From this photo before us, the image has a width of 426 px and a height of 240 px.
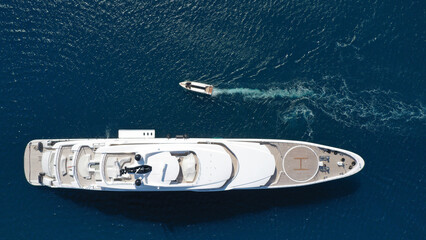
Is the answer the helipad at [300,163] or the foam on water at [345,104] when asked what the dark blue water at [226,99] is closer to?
the foam on water at [345,104]

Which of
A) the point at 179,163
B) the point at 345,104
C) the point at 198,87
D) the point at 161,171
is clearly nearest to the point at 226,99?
the point at 198,87

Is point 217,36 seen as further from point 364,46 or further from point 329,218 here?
point 329,218

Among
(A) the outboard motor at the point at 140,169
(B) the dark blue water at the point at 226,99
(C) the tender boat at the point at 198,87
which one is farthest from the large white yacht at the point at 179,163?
(C) the tender boat at the point at 198,87

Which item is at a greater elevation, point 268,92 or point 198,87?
point 198,87

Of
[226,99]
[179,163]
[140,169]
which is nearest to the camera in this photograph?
[140,169]

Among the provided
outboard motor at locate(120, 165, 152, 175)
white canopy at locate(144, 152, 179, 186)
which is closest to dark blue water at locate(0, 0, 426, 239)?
white canopy at locate(144, 152, 179, 186)

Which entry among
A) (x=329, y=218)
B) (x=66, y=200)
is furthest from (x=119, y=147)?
(x=329, y=218)

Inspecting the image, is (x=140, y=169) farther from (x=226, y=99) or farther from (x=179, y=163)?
(x=226, y=99)

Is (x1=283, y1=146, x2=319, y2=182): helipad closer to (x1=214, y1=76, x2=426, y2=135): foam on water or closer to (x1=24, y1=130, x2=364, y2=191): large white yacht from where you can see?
(x1=24, y1=130, x2=364, y2=191): large white yacht
